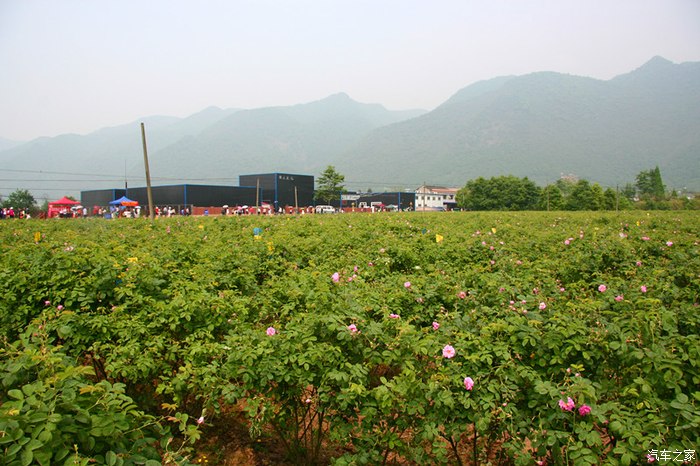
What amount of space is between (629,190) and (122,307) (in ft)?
388

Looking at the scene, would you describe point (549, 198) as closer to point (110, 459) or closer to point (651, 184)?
point (651, 184)

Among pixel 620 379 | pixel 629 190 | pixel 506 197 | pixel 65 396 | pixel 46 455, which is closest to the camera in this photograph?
pixel 46 455

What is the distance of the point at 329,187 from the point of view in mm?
81875

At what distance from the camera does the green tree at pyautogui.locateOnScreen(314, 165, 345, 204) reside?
267 feet

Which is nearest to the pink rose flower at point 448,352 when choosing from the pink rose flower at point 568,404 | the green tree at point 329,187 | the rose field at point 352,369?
the rose field at point 352,369

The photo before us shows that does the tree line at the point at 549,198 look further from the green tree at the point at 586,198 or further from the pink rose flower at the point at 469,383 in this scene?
the pink rose flower at the point at 469,383

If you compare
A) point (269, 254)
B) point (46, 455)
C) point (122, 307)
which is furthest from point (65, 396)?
point (269, 254)

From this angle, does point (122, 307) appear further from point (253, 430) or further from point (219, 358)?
point (253, 430)

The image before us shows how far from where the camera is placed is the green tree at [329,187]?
3209 inches

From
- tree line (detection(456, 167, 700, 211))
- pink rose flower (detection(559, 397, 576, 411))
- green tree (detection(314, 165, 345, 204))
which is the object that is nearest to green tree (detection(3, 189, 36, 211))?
green tree (detection(314, 165, 345, 204))

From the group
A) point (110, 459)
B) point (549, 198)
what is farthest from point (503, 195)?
point (110, 459)

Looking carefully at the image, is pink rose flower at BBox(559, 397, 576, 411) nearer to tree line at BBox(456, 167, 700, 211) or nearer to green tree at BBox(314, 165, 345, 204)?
tree line at BBox(456, 167, 700, 211)

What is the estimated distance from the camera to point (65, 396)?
177 cm

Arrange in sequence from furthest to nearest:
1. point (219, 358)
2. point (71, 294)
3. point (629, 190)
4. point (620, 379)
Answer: point (629, 190), point (71, 294), point (219, 358), point (620, 379)
